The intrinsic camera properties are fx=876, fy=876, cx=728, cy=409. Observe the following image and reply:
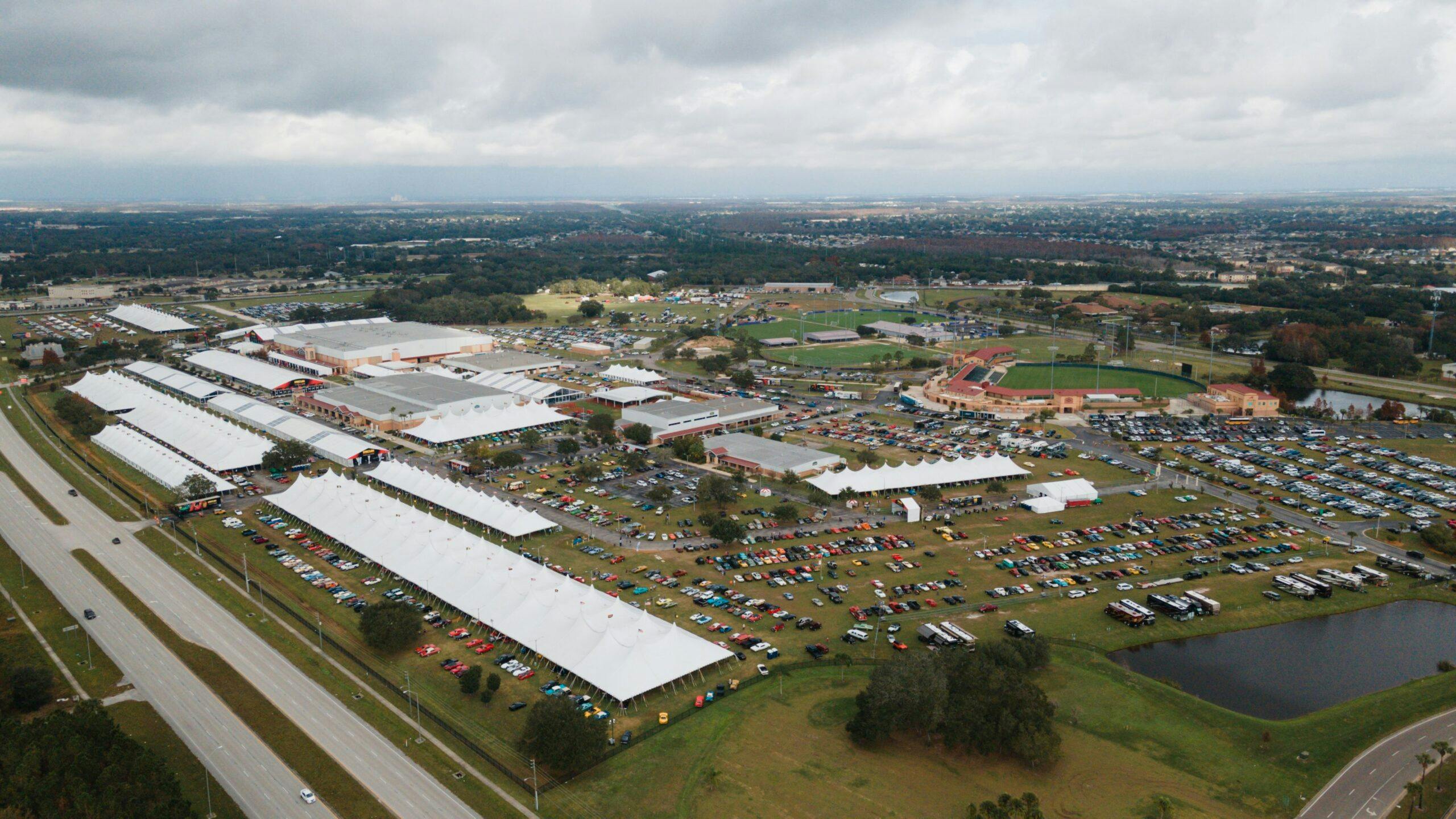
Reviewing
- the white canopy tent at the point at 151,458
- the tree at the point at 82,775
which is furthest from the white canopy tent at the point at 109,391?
the tree at the point at 82,775

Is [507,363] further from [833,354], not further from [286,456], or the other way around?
[833,354]

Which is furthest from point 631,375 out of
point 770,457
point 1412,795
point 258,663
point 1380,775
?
point 1412,795

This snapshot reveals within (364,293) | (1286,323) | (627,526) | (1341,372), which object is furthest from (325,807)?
(364,293)

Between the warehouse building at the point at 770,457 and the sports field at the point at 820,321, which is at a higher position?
the sports field at the point at 820,321

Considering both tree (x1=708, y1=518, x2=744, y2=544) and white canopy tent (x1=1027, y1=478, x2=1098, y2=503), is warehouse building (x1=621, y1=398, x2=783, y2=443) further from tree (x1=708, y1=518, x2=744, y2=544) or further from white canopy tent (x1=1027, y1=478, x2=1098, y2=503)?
white canopy tent (x1=1027, y1=478, x2=1098, y2=503)

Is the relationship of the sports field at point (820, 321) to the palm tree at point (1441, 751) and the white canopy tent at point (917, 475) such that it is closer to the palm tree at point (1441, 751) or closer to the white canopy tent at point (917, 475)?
the white canopy tent at point (917, 475)

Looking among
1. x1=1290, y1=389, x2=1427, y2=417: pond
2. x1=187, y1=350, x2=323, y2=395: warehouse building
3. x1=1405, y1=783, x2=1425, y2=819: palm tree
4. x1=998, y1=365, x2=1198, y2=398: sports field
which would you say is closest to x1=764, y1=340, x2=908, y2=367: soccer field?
x1=998, y1=365, x2=1198, y2=398: sports field
